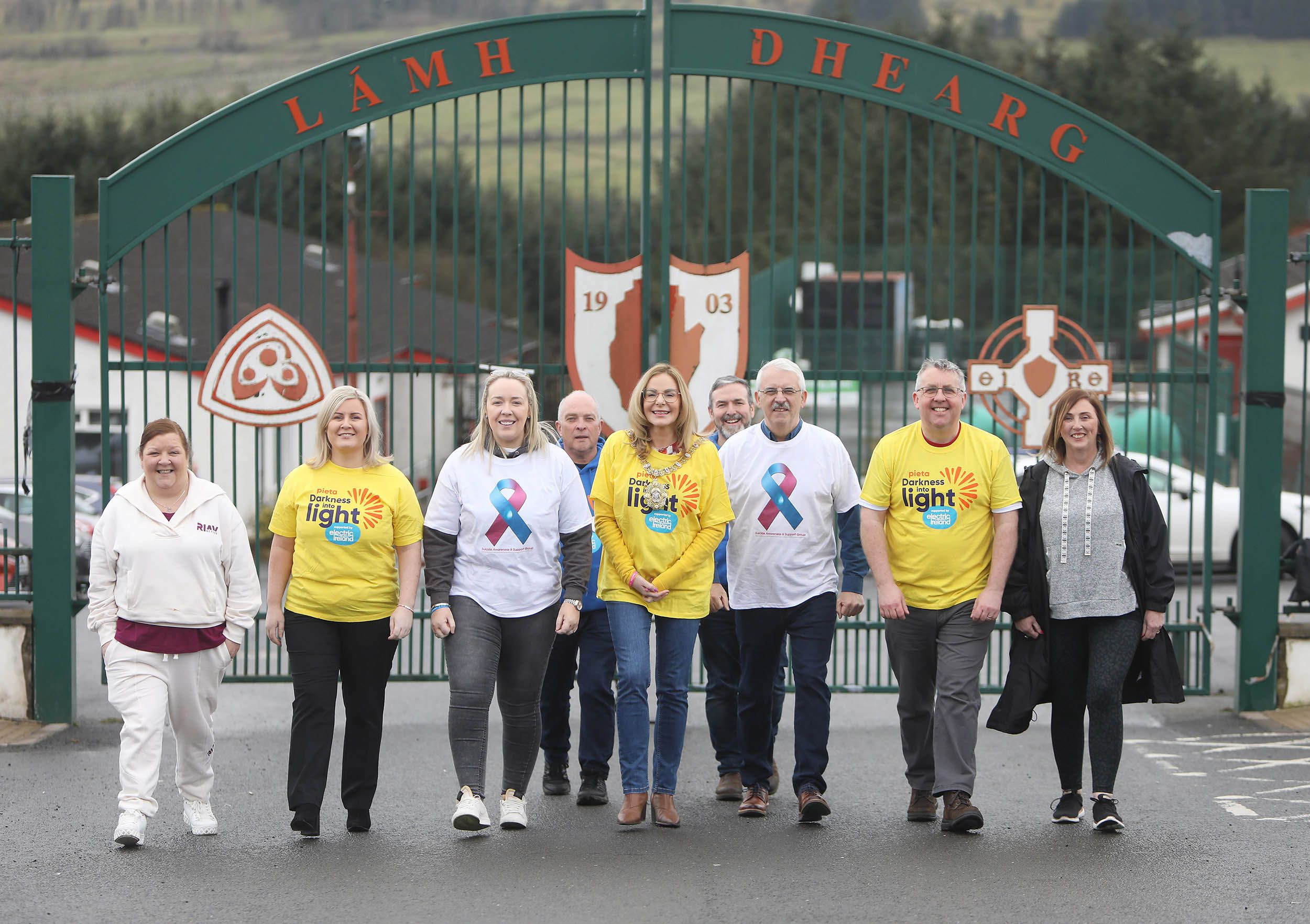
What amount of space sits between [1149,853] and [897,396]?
70.0 ft

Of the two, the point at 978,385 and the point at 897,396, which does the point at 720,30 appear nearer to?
the point at 978,385

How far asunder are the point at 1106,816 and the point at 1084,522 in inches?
44.7

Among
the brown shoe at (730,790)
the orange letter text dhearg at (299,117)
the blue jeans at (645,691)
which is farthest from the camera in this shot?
the orange letter text dhearg at (299,117)

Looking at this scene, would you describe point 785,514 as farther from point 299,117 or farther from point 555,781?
point 299,117

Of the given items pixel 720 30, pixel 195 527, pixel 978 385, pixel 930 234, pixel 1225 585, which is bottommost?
pixel 1225 585

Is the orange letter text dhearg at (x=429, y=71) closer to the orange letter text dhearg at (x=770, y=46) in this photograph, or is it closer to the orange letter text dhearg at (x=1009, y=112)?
the orange letter text dhearg at (x=770, y=46)

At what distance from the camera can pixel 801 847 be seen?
5750mm

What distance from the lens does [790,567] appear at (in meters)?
6.07

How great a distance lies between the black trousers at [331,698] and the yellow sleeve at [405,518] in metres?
0.32

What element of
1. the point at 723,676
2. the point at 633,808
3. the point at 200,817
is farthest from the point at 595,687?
the point at 200,817

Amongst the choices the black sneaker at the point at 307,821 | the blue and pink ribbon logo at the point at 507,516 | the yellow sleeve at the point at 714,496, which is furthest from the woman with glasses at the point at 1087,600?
the black sneaker at the point at 307,821

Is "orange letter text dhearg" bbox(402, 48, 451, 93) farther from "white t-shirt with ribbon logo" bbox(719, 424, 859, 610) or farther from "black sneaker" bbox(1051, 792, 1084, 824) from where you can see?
"black sneaker" bbox(1051, 792, 1084, 824)

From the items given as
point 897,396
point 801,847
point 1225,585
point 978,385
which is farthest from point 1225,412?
point 801,847

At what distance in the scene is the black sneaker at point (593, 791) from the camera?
20.9ft
